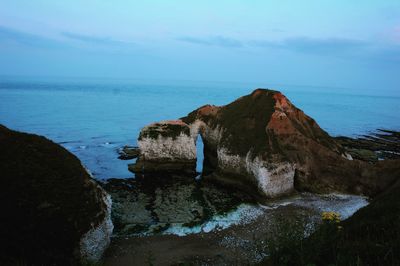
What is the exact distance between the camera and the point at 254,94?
97.6ft

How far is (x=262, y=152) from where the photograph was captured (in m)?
23.1

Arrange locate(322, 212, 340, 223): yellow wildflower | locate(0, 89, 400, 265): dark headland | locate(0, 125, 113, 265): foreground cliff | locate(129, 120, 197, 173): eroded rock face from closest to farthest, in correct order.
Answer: locate(322, 212, 340, 223): yellow wildflower
locate(0, 89, 400, 265): dark headland
locate(0, 125, 113, 265): foreground cliff
locate(129, 120, 197, 173): eroded rock face

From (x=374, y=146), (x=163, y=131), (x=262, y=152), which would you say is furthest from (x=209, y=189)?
(x=374, y=146)

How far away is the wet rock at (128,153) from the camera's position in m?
34.7

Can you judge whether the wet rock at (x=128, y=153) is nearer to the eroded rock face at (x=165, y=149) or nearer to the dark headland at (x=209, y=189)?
the dark headland at (x=209, y=189)

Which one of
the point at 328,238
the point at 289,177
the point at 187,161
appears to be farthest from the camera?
the point at 187,161

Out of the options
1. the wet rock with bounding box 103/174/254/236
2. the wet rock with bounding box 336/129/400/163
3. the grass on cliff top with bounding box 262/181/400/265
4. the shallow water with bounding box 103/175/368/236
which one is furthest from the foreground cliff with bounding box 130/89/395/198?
the grass on cliff top with bounding box 262/181/400/265

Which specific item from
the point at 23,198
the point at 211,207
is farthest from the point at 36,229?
the point at 211,207

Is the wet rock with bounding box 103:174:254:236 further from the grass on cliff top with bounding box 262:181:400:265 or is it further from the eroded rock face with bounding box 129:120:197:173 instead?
the grass on cliff top with bounding box 262:181:400:265

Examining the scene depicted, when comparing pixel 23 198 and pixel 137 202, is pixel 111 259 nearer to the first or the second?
pixel 23 198

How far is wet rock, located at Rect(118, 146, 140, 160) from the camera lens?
1367 inches

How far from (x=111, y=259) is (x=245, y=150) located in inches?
500

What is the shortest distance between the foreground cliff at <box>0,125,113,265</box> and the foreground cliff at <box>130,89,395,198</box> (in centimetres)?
1097

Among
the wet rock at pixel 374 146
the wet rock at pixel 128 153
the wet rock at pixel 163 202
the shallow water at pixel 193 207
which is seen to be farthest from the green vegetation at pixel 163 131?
the wet rock at pixel 374 146
